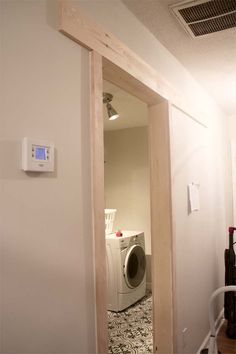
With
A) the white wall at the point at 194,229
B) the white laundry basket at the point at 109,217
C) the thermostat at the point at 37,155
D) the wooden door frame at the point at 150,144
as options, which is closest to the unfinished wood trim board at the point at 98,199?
the wooden door frame at the point at 150,144

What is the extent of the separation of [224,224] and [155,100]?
2.23m

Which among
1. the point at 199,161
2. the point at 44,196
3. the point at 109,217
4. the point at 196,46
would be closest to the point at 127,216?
the point at 109,217

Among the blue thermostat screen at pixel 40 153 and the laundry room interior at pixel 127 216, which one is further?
the laundry room interior at pixel 127 216

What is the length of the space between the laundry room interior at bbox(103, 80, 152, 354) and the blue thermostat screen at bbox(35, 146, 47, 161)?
1.63 m

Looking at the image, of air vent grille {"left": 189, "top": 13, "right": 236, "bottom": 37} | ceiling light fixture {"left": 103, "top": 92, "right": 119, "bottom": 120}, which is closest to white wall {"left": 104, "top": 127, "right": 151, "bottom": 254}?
ceiling light fixture {"left": 103, "top": 92, "right": 119, "bottom": 120}

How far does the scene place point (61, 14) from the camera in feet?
3.54

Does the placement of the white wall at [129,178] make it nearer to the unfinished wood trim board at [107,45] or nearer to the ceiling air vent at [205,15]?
the unfinished wood trim board at [107,45]

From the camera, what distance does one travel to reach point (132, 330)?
309 cm

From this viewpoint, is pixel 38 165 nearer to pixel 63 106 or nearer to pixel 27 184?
pixel 27 184

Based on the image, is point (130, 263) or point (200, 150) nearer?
point (200, 150)

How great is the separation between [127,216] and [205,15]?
3380 millimetres

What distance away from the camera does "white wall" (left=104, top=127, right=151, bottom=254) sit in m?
4.51

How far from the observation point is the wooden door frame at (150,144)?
1.21m

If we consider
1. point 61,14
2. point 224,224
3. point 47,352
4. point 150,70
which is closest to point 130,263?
point 224,224
